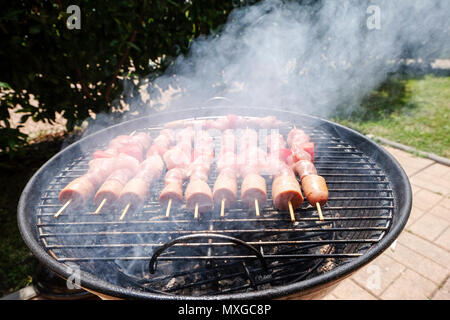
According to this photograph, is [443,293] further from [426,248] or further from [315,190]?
[315,190]

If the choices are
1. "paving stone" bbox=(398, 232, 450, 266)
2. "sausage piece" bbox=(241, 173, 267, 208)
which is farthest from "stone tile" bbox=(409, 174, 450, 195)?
"sausage piece" bbox=(241, 173, 267, 208)

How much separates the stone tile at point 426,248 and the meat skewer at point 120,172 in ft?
11.2

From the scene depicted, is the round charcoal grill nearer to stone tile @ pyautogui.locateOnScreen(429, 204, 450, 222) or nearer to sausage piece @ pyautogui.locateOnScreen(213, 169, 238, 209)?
sausage piece @ pyautogui.locateOnScreen(213, 169, 238, 209)

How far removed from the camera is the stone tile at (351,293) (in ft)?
9.58

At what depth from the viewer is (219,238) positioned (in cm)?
164

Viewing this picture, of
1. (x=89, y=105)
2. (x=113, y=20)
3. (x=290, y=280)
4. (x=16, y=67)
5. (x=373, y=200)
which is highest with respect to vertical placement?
(x=113, y=20)

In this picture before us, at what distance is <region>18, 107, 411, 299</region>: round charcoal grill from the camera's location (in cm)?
173

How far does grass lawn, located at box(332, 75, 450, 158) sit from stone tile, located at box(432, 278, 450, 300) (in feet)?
10.3

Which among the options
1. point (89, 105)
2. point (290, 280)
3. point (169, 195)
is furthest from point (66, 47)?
point (290, 280)

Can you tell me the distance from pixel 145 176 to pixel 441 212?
4026 millimetres

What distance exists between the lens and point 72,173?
2.78m

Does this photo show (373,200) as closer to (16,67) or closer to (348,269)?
(348,269)

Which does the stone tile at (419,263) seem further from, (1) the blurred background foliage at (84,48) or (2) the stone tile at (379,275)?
(1) the blurred background foliage at (84,48)

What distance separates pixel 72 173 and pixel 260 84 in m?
6.00
